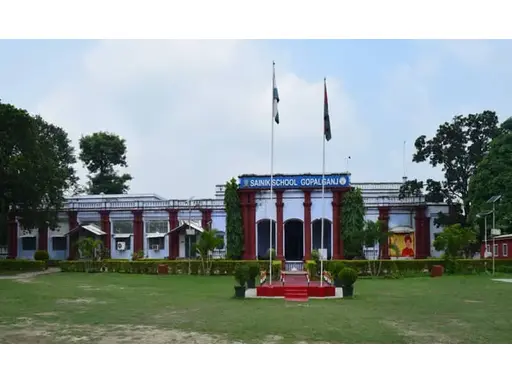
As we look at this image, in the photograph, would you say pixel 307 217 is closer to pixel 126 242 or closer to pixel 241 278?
pixel 126 242

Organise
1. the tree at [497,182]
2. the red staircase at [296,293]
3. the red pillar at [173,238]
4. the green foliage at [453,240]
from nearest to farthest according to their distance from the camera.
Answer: the red staircase at [296,293] → the green foliage at [453,240] → the tree at [497,182] → the red pillar at [173,238]

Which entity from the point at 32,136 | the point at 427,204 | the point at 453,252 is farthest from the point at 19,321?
the point at 427,204

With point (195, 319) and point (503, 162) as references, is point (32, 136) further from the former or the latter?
point (503, 162)

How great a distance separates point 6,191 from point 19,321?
23.8 meters

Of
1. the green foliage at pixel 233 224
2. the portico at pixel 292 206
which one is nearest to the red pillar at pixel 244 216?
the portico at pixel 292 206

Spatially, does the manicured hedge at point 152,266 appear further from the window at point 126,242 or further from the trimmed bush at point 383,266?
the window at point 126,242

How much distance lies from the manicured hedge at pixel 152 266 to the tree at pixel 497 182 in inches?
577

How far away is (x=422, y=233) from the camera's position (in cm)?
4134

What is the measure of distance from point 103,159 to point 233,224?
27213mm

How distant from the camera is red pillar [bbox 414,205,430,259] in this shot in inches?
1622

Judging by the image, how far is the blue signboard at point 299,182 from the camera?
3731 centimetres

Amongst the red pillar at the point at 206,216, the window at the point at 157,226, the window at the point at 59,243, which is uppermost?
the red pillar at the point at 206,216

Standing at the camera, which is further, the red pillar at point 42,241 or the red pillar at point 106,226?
the red pillar at point 42,241

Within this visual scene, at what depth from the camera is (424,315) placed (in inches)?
562
